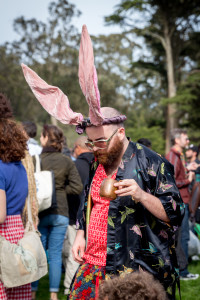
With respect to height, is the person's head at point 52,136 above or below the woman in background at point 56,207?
above

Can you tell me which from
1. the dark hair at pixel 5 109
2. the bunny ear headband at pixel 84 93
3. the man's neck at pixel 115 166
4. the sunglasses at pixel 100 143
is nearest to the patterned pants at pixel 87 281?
the man's neck at pixel 115 166

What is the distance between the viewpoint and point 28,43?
93.9 feet

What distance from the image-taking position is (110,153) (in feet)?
7.88

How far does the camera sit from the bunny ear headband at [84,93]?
6.86ft

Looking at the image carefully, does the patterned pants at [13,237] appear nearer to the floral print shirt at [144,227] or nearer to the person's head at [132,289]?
the floral print shirt at [144,227]

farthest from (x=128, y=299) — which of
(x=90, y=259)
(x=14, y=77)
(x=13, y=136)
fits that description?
(x=14, y=77)

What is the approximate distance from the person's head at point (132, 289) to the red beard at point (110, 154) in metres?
0.96

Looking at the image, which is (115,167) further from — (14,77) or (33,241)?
(14,77)

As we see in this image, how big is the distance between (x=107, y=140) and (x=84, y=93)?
12.8 inches

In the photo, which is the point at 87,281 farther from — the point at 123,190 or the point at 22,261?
the point at 123,190

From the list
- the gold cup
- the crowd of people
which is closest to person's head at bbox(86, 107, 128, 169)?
the crowd of people

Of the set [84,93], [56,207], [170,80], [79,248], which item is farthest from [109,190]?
[170,80]

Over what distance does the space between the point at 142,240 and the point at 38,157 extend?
2460 mm

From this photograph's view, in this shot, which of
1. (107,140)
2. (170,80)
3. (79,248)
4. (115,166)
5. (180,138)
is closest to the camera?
(107,140)
